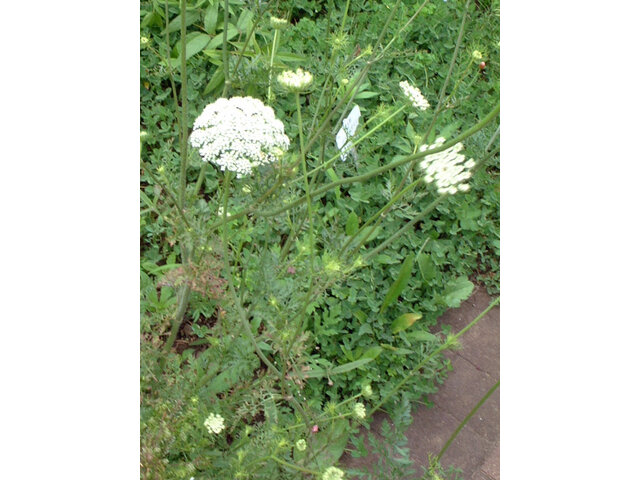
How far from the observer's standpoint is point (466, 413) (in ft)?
5.76

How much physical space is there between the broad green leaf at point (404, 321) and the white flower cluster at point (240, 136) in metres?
0.87

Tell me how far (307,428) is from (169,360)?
0.39m

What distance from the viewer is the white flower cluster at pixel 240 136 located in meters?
1.01

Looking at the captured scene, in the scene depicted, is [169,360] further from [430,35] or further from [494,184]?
[430,35]

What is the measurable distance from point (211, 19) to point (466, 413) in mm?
1635

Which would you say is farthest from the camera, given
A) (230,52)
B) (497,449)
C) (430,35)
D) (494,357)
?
(430,35)

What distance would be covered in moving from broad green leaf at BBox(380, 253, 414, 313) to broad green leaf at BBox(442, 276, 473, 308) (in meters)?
0.17

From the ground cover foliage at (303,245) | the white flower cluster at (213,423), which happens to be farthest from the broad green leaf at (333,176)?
the white flower cluster at (213,423)

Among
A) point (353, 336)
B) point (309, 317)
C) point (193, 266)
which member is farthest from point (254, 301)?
point (353, 336)

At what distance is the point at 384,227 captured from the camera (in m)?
1.95

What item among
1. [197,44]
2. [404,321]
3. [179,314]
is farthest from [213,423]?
[197,44]

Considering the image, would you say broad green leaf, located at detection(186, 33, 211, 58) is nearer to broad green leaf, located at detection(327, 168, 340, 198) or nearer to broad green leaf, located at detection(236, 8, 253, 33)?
broad green leaf, located at detection(236, 8, 253, 33)

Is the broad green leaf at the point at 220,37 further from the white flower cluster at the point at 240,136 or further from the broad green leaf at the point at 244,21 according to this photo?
the white flower cluster at the point at 240,136

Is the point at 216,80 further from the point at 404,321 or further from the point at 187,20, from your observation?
the point at 404,321
